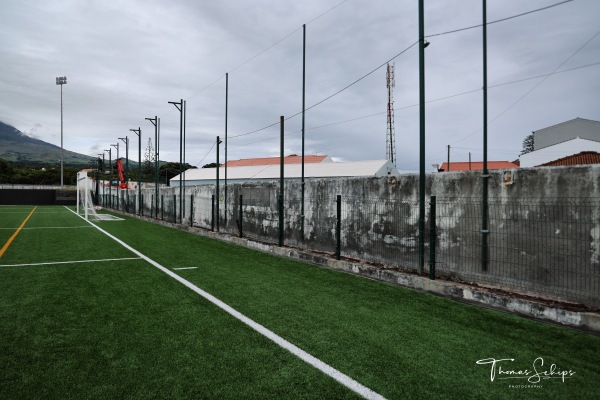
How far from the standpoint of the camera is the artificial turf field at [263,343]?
346cm

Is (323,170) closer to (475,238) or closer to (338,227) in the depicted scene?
(338,227)

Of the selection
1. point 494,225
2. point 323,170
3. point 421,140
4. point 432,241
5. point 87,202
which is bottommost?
point 432,241

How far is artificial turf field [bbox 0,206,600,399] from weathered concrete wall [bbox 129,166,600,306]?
0.93 metres

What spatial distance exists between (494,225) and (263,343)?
14.8 feet

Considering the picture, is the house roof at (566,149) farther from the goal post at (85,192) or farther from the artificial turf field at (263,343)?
the artificial turf field at (263,343)

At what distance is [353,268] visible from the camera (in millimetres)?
8922

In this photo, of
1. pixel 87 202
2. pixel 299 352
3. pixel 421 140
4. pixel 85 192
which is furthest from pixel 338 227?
pixel 87 202

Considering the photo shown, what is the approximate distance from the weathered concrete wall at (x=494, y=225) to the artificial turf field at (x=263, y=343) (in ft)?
3.06

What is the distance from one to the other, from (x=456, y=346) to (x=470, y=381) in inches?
33.7

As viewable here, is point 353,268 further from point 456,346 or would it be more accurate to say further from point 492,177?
point 456,346

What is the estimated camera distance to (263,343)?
4.42 metres

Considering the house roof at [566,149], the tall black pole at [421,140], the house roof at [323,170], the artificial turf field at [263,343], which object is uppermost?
the house roof at [566,149]

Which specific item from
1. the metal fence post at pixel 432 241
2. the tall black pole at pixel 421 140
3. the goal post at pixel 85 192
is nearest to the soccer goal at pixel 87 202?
the goal post at pixel 85 192

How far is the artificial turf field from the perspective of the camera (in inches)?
136
